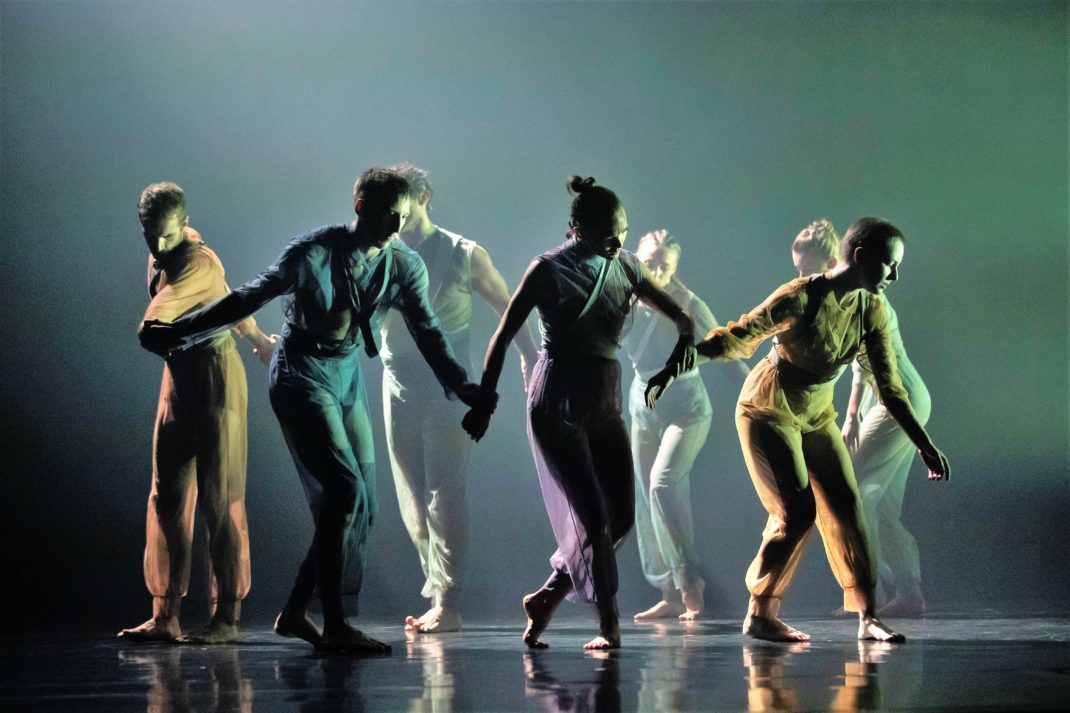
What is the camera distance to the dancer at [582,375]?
5098 mm

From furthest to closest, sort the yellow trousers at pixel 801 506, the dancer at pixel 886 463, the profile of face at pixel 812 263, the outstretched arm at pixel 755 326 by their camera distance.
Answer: the dancer at pixel 886 463, the profile of face at pixel 812 263, the yellow trousers at pixel 801 506, the outstretched arm at pixel 755 326

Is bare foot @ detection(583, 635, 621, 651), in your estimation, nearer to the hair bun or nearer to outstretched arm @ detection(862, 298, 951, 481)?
outstretched arm @ detection(862, 298, 951, 481)

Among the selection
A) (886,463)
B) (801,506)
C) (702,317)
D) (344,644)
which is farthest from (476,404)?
(886,463)

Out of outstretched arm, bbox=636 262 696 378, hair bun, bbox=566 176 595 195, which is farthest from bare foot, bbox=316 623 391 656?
hair bun, bbox=566 176 595 195

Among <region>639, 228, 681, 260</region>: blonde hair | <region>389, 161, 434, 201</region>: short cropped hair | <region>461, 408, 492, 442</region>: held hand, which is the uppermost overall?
<region>389, 161, 434, 201</region>: short cropped hair

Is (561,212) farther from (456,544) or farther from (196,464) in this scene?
(196,464)

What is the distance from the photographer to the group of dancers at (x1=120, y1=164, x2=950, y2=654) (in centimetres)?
506

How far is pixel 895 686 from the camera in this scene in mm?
3910

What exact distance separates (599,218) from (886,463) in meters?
2.72

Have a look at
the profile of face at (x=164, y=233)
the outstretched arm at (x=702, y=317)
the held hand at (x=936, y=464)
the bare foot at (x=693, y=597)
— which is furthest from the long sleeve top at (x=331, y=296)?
the bare foot at (x=693, y=597)

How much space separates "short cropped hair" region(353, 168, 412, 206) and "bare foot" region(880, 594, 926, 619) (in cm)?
368

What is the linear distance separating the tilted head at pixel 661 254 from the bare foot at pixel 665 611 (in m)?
1.73

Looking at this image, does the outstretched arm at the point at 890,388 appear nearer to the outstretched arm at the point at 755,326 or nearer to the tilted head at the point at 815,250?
the outstretched arm at the point at 755,326

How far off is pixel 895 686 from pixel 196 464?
10.5 feet
